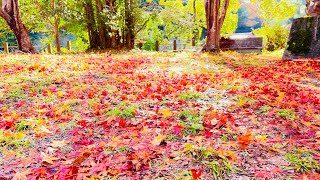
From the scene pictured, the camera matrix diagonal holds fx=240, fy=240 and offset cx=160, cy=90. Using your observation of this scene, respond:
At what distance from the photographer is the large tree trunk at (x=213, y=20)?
32.5 feet

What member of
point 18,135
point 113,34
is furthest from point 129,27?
point 18,135

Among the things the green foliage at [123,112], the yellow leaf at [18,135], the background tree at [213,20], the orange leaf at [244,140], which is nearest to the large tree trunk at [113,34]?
the background tree at [213,20]

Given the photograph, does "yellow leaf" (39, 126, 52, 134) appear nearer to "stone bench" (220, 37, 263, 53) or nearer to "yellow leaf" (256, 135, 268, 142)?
"yellow leaf" (256, 135, 268, 142)

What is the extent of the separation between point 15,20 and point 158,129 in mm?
9826

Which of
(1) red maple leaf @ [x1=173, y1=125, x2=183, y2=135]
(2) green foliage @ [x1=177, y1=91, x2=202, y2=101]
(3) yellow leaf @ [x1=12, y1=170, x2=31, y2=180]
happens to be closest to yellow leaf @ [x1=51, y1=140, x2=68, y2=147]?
(3) yellow leaf @ [x1=12, y1=170, x2=31, y2=180]

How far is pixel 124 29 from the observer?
1243 cm

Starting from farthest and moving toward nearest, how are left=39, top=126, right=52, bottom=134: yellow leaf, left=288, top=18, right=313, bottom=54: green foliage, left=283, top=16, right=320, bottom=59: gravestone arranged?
left=288, top=18, right=313, bottom=54: green foliage < left=283, top=16, right=320, bottom=59: gravestone < left=39, top=126, right=52, bottom=134: yellow leaf

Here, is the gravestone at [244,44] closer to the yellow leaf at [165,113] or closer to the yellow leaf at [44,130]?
the yellow leaf at [165,113]

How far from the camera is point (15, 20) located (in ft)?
31.8

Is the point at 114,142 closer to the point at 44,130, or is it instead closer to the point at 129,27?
Result: the point at 44,130

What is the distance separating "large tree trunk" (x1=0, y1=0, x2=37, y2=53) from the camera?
9.46 m

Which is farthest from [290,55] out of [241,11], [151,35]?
[241,11]

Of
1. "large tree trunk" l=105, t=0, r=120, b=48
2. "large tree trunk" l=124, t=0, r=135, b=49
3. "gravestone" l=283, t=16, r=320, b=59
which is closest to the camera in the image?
"gravestone" l=283, t=16, r=320, b=59

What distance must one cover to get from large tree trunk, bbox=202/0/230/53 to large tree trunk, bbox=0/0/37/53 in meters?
7.66
